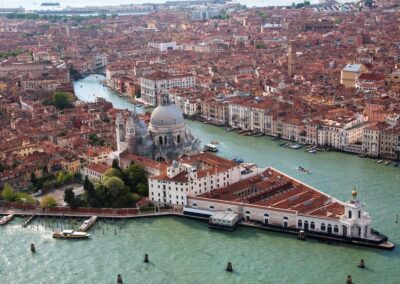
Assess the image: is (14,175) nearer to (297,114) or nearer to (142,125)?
(142,125)

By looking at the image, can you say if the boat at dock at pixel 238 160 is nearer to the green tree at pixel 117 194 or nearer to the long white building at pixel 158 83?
the green tree at pixel 117 194

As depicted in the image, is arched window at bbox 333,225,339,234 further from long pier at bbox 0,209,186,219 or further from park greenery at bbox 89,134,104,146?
park greenery at bbox 89,134,104,146

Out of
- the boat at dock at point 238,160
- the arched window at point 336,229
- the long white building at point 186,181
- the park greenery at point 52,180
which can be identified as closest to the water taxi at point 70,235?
the long white building at point 186,181

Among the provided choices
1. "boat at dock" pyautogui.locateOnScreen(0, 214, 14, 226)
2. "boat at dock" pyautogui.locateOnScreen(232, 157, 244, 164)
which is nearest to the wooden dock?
"boat at dock" pyautogui.locateOnScreen(0, 214, 14, 226)

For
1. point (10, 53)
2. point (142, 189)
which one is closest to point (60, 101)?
point (142, 189)

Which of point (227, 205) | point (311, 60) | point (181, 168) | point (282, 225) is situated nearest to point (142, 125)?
point (181, 168)

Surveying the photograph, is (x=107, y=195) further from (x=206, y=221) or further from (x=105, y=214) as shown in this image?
(x=206, y=221)
